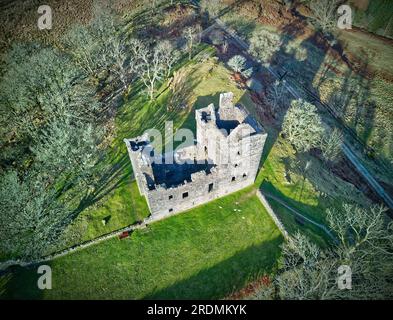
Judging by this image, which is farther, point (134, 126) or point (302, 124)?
point (134, 126)

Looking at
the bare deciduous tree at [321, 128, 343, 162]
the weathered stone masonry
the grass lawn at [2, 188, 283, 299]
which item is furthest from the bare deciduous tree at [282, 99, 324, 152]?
the grass lawn at [2, 188, 283, 299]

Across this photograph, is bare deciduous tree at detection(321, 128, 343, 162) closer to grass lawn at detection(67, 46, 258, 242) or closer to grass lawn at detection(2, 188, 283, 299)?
grass lawn at detection(67, 46, 258, 242)

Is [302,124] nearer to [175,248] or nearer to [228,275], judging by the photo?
[228,275]

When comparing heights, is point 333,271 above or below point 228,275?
above

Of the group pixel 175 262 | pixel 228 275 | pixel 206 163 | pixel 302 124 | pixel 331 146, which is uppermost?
pixel 302 124

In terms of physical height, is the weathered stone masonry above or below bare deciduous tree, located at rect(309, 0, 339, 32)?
below

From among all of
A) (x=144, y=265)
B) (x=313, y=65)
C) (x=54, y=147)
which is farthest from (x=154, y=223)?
(x=313, y=65)

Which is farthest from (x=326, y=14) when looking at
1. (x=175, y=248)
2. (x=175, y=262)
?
(x=175, y=262)
